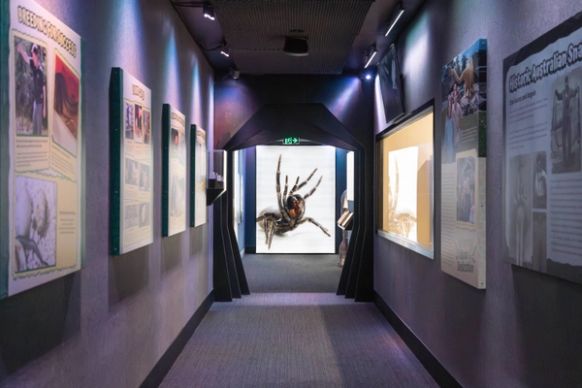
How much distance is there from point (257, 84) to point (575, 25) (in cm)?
562

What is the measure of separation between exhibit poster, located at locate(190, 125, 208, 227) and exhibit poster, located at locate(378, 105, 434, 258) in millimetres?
2053

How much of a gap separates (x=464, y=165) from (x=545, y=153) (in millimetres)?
1143

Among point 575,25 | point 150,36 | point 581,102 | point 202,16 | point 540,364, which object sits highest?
point 202,16

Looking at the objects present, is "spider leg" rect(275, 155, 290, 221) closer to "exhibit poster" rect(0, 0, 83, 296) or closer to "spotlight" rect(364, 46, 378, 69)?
"spotlight" rect(364, 46, 378, 69)

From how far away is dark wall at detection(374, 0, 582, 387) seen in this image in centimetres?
234

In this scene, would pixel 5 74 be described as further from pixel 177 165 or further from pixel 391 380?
pixel 391 380

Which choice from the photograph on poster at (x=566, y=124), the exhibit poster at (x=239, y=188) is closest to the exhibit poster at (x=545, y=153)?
the photograph on poster at (x=566, y=124)

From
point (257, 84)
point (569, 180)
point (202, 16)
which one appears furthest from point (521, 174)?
point (257, 84)

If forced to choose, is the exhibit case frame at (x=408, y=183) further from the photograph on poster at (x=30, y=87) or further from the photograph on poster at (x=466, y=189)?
the photograph on poster at (x=30, y=87)

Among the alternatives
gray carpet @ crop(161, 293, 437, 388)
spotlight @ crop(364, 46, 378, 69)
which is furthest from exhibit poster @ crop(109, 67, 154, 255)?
spotlight @ crop(364, 46, 378, 69)

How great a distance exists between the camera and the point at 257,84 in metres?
7.48

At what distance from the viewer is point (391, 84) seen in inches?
223

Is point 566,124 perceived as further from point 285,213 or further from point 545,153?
point 285,213

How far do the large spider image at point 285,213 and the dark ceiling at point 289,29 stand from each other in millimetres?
6038
